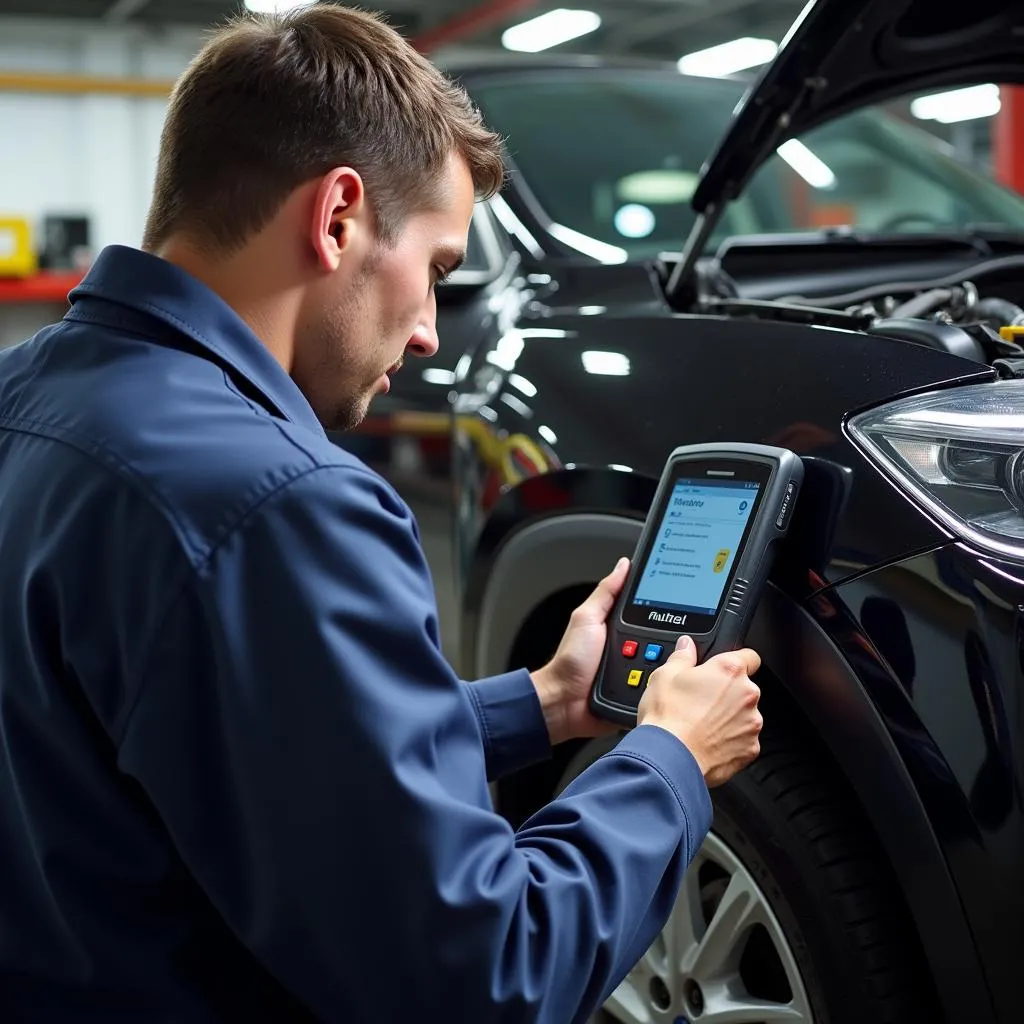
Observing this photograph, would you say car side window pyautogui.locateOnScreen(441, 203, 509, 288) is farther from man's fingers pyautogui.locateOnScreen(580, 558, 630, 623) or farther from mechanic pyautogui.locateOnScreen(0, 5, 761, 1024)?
mechanic pyautogui.locateOnScreen(0, 5, 761, 1024)

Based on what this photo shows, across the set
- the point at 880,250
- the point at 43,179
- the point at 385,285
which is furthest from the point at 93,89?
the point at 385,285

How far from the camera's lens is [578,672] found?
1.37 m

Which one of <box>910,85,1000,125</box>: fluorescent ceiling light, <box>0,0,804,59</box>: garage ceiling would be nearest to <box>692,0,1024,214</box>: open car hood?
<box>0,0,804,59</box>: garage ceiling

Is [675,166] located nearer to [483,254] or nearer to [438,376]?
[483,254]

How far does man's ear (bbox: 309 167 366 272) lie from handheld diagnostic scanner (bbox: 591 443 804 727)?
473 mm

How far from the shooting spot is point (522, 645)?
181 centimetres

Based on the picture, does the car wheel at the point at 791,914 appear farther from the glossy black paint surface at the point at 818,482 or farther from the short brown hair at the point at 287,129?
the short brown hair at the point at 287,129

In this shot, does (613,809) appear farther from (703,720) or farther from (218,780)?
(218,780)

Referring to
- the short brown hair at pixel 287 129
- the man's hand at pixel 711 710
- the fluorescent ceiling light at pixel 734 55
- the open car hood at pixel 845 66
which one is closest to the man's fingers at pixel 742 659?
the man's hand at pixel 711 710

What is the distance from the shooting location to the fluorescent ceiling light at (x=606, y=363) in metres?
1.63

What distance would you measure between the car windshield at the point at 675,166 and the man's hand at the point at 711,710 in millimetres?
1269

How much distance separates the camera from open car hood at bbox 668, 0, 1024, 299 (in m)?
1.70

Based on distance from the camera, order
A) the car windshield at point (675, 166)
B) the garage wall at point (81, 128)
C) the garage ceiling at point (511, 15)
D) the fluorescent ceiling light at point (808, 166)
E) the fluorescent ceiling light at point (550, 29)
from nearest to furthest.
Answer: the car windshield at point (675, 166) → the fluorescent ceiling light at point (808, 166) → the garage ceiling at point (511, 15) → the fluorescent ceiling light at point (550, 29) → the garage wall at point (81, 128)

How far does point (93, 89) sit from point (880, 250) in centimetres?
1230
